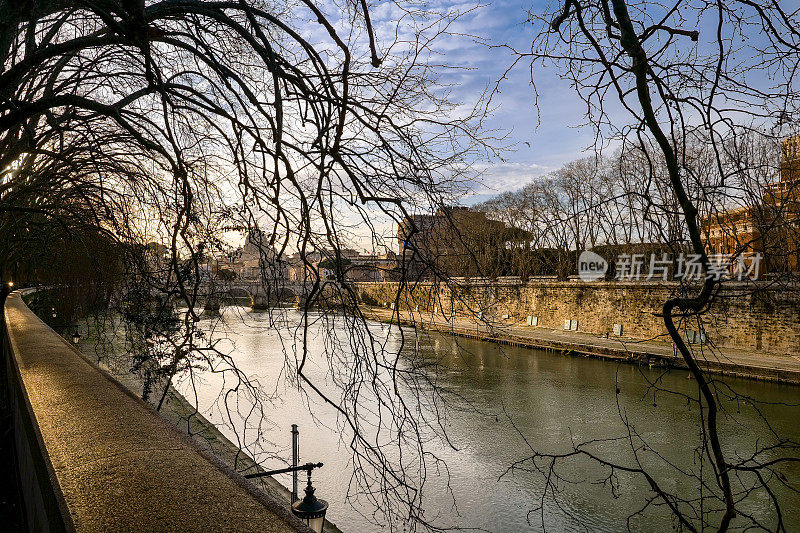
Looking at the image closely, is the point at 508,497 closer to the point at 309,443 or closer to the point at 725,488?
the point at 309,443

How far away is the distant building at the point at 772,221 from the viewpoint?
1448 millimetres

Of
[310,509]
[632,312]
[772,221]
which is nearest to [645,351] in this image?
[632,312]

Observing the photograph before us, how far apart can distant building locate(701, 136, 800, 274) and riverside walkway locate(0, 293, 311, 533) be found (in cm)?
136

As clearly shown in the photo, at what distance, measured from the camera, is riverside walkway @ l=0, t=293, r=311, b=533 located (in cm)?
117

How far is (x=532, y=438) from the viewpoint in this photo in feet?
32.2

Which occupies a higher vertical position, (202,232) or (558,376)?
(202,232)

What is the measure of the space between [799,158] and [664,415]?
Result: 11183 millimetres

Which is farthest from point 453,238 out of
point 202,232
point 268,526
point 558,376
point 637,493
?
point 558,376

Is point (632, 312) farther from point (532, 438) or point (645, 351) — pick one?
point (532, 438)

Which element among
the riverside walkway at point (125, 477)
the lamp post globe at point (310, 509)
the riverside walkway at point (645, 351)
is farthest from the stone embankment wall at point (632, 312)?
the riverside walkway at point (125, 477)

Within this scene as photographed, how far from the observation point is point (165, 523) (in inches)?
46.1

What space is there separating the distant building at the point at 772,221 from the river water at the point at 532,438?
79.1 inches
